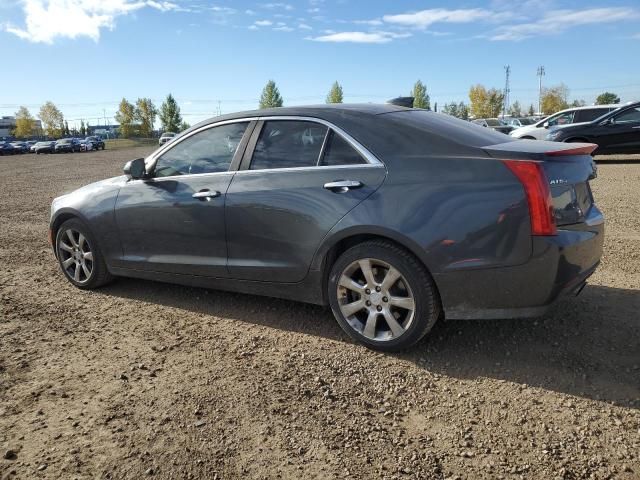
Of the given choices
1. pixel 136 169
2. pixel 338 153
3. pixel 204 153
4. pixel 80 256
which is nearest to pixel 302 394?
pixel 338 153

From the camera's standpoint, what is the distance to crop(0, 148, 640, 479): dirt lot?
2439mm

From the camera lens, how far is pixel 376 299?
11.3 feet

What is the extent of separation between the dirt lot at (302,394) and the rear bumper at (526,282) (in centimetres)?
40

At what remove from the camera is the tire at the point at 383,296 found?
3.27 meters

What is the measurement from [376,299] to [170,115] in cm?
10672

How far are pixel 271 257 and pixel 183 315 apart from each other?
107cm

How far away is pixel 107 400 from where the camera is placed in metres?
3.02

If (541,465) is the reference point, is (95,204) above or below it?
above

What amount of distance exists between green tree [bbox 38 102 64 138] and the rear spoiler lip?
13560 cm

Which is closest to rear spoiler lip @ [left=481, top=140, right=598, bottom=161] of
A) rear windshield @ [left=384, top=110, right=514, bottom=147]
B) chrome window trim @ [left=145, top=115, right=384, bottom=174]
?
rear windshield @ [left=384, top=110, right=514, bottom=147]

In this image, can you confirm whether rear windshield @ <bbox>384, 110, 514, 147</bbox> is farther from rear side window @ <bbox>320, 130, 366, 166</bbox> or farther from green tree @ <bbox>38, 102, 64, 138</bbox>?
green tree @ <bbox>38, 102, 64, 138</bbox>

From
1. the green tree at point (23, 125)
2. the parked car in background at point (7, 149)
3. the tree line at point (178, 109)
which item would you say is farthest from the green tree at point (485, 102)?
the green tree at point (23, 125)

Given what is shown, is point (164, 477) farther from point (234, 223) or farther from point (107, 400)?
point (234, 223)

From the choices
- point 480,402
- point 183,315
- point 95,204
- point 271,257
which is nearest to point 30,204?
point 95,204
